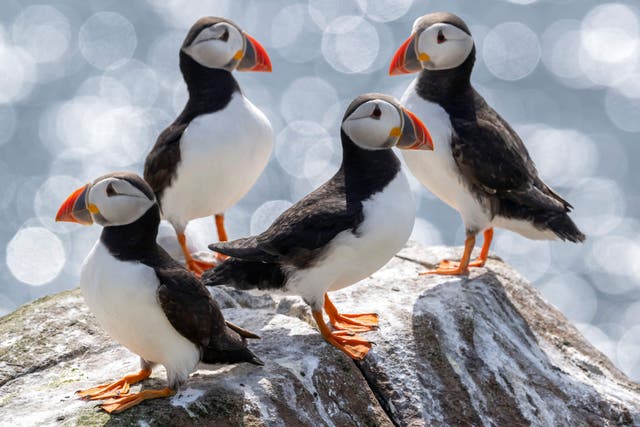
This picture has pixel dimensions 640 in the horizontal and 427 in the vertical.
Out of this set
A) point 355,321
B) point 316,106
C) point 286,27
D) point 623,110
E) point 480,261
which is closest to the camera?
point 355,321

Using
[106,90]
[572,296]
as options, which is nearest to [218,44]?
[572,296]

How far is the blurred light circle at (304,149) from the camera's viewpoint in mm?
16734

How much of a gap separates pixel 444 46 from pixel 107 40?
14.7 m

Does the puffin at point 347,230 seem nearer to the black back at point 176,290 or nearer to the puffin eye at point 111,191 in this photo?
the black back at point 176,290

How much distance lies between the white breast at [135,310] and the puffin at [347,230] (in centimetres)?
83

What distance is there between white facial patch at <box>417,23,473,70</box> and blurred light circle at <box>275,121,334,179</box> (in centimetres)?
891

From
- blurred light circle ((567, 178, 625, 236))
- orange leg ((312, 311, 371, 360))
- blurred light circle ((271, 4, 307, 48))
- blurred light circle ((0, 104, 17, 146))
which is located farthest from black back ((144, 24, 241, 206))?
blurred light circle ((271, 4, 307, 48))

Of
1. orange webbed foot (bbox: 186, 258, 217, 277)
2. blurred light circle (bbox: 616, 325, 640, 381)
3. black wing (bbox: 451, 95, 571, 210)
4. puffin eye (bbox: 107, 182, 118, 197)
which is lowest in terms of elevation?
blurred light circle (bbox: 616, 325, 640, 381)

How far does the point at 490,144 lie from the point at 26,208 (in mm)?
10433

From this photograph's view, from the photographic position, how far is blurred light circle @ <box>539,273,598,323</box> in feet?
48.1

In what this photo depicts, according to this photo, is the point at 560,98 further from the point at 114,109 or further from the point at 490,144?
the point at 490,144

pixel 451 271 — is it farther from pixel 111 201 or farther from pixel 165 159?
pixel 111 201

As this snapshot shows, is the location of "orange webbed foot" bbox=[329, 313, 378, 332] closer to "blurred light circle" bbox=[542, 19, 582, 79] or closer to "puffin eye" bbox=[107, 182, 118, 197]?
"puffin eye" bbox=[107, 182, 118, 197]

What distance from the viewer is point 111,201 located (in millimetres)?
5414
